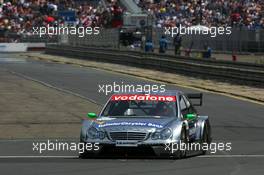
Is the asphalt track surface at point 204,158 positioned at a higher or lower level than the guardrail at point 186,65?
higher

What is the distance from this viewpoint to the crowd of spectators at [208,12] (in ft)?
182

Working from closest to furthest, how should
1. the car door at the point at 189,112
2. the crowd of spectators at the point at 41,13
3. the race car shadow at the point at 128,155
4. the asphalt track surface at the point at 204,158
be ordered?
the asphalt track surface at the point at 204,158 < the race car shadow at the point at 128,155 < the car door at the point at 189,112 < the crowd of spectators at the point at 41,13

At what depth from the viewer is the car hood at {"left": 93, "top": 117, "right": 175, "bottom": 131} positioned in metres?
13.4

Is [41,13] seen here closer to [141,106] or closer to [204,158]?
[141,106]

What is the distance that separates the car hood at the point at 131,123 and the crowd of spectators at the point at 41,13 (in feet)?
170

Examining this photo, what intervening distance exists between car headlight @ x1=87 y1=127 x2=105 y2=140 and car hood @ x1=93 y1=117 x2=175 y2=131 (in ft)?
0.29

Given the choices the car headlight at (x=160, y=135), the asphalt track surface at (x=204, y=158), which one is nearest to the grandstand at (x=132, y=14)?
the asphalt track surface at (x=204, y=158)

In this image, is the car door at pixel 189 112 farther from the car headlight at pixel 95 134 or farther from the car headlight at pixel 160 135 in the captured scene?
the car headlight at pixel 95 134

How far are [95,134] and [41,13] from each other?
55.0m

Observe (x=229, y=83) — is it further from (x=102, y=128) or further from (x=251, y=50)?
(x=102, y=128)

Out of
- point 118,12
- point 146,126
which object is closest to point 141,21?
point 118,12

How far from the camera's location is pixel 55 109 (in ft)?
78.6

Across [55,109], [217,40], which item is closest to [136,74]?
[217,40]

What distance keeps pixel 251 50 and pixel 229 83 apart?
860 centimetres
